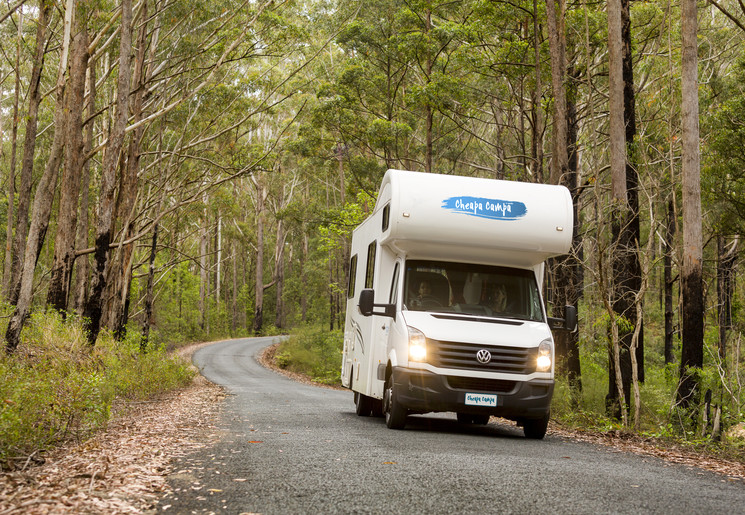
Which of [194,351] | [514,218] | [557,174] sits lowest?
[194,351]

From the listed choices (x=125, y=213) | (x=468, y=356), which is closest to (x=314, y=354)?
(x=125, y=213)

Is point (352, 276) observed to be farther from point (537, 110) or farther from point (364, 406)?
point (537, 110)

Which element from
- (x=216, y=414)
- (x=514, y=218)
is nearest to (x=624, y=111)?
(x=514, y=218)

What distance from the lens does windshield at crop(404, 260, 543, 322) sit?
9.71 m

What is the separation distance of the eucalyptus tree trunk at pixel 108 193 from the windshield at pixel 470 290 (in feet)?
31.0

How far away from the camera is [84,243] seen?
25812 mm

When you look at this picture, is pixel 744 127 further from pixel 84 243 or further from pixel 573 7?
pixel 84 243

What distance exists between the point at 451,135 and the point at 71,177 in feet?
60.9

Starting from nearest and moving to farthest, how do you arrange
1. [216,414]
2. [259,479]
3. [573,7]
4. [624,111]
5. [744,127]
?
1. [259,479]
2. [216,414]
3. [624,111]
4. [744,127]
5. [573,7]

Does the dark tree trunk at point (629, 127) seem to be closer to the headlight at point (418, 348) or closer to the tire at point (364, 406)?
the tire at point (364, 406)

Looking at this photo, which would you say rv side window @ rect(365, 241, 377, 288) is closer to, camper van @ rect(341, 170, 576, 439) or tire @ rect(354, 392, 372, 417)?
camper van @ rect(341, 170, 576, 439)

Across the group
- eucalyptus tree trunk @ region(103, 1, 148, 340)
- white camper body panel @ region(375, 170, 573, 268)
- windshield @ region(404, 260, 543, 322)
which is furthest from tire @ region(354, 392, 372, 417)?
eucalyptus tree trunk @ region(103, 1, 148, 340)

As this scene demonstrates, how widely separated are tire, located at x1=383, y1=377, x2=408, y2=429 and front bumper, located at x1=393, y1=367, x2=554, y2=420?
0.13 m

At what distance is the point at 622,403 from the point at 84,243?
19788 millimetres
